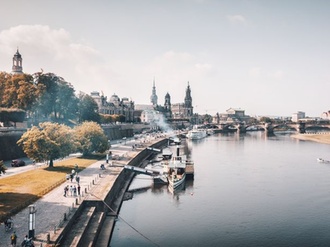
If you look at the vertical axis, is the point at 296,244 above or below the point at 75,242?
below

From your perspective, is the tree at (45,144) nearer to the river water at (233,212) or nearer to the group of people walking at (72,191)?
the river water at (233,212)

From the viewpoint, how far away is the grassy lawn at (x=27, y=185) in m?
31.9

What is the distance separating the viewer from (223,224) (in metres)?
38.4

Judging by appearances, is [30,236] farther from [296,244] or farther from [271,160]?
[271,160]

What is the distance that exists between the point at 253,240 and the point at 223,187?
2292cm

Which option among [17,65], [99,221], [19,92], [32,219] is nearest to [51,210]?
[99,221]

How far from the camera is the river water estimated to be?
113ft

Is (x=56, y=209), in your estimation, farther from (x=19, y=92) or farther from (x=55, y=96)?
(x=55, y=96)

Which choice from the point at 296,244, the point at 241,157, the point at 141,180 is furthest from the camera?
the point at 241,157

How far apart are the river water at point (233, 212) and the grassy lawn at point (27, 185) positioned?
30.0 ft

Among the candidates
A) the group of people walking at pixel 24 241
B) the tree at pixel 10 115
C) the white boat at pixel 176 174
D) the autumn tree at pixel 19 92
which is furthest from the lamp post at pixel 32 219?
the autumn tree at pixel 19 92

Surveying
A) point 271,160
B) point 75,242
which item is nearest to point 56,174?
point 75,242

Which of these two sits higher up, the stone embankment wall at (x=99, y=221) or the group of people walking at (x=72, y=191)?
the group of people walking at (x=72, y=191)

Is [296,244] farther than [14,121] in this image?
No
